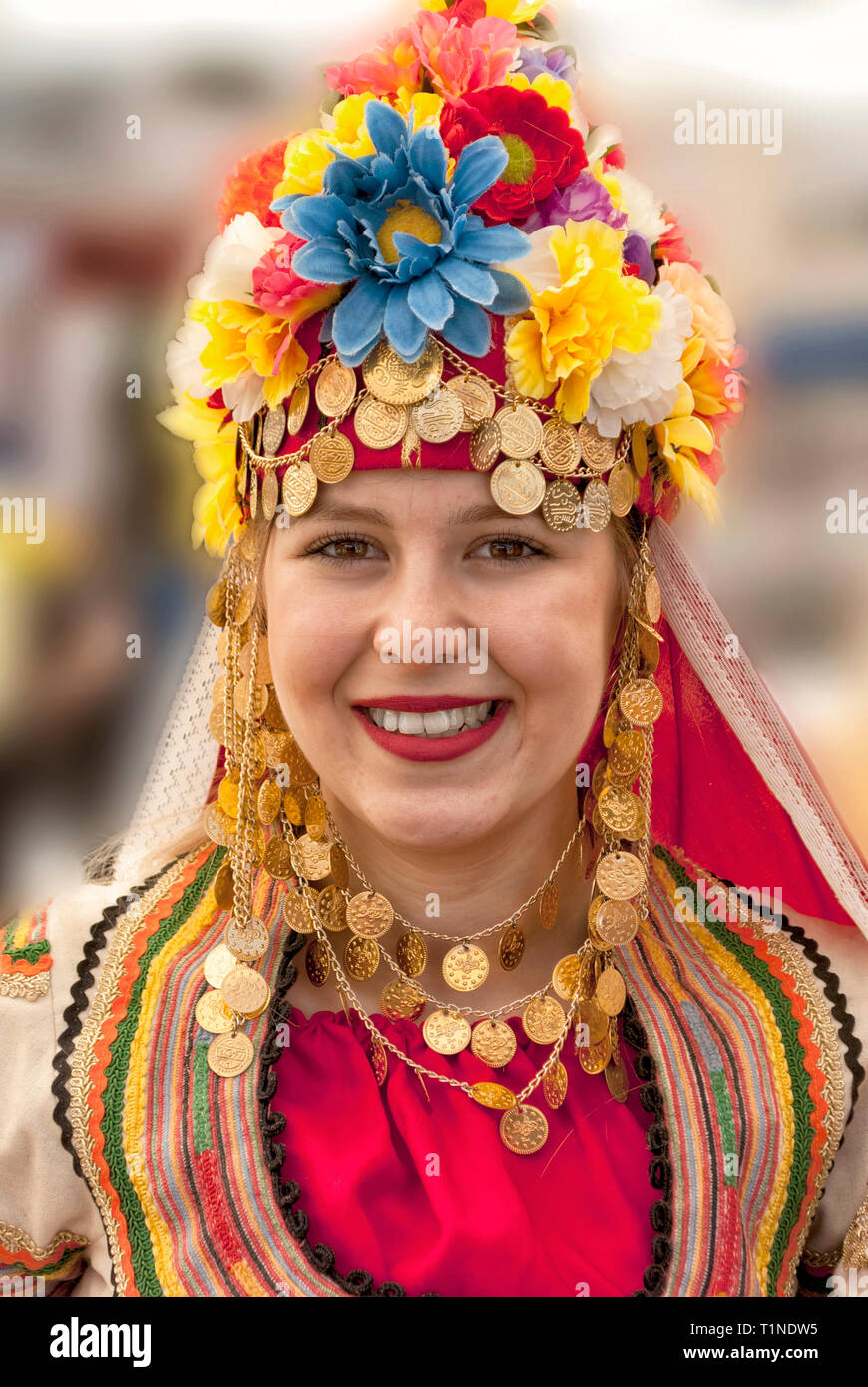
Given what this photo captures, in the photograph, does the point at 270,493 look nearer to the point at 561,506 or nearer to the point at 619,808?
the point at 561,506

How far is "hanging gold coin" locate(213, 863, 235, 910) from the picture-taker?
5.14ft

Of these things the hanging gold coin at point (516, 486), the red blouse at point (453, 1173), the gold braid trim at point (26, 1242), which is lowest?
the gold braid trim at point (26, 1242)

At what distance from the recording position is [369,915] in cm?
157

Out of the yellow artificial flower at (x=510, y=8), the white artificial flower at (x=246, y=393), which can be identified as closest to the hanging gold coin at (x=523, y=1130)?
the white artificial flower at (x=246, y=393)

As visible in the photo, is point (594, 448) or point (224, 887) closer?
point (594, 448)

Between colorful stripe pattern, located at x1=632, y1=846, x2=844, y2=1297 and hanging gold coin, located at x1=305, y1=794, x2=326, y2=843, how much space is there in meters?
0.45

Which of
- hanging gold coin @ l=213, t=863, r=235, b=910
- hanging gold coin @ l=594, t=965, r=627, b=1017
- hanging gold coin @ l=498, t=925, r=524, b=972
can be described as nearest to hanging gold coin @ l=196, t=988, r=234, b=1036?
hanging gold coin @ l=213, t=863, r=235, b=910

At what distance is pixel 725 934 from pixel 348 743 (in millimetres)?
636

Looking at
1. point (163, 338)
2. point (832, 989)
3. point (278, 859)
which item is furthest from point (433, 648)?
point (163, 338)

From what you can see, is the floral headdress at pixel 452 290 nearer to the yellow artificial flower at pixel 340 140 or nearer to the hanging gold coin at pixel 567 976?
the yellow artificial flower at pixel 340 140

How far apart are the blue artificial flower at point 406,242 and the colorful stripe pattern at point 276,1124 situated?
79cm

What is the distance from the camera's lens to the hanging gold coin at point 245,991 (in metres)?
1.50

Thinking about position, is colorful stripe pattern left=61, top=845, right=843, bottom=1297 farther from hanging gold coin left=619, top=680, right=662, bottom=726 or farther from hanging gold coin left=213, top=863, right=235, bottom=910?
hanging gold coin left=619, top=680, right=662, bottom=726

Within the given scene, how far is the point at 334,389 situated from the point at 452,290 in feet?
0.58
